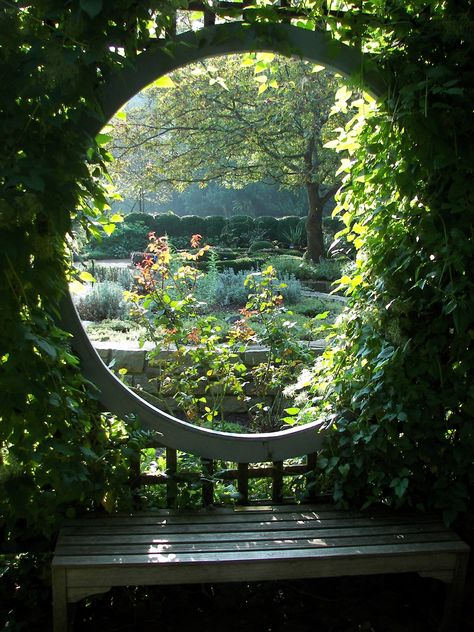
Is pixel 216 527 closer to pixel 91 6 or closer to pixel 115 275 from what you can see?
pixel 91 6

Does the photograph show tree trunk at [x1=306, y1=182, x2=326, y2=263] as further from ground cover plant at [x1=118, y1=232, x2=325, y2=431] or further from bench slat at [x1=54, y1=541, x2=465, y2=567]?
bench slat at [x1=54, y1=541, x2=465, y2=567]

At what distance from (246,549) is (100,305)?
14.2ft

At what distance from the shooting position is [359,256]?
2289 millimetres

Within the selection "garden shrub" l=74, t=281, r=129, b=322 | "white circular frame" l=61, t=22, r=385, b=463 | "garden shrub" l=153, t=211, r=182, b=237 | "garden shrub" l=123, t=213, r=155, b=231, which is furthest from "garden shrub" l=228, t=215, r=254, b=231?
"white circular frame" l=61, t=22, r=385, b=463

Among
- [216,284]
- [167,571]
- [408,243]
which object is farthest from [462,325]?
[216,284]

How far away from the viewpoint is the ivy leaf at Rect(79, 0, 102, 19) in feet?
4.83

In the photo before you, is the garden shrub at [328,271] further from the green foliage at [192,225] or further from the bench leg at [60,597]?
the bench leg at [60,597]

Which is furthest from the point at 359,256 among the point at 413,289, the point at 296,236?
the point at 296,236

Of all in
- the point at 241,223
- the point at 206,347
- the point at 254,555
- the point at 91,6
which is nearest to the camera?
the point at 91,6

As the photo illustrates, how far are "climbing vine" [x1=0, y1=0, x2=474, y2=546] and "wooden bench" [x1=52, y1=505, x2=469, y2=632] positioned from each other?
12 cm

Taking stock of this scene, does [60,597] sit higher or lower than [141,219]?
lower

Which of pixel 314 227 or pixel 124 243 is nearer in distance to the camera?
pixel 314 227

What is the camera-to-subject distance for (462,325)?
1908 mm

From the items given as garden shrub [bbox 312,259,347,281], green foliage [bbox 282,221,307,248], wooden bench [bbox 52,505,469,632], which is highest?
green foliage [bbox 282,221,307,248]
